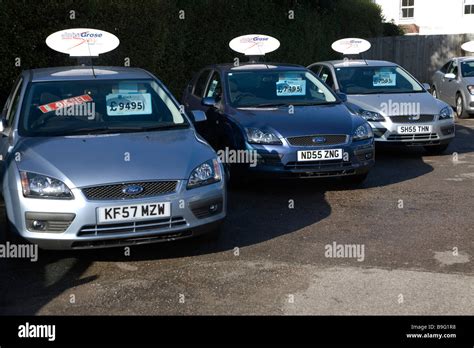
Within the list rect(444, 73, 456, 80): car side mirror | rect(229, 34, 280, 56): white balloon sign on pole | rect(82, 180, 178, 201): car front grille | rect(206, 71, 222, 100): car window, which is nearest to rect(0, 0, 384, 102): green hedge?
rect(229, 34, 280, 56): white balloon sign on pole

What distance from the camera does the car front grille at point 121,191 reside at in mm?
5508

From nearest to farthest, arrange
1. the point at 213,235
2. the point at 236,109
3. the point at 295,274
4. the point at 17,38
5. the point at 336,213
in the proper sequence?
the point at 295,274
the point at 213,235
the point at 336,213
the point at 236,109
the point at 17,38

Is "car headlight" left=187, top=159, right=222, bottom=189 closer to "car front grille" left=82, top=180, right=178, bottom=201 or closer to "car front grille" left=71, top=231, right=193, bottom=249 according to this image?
"car front grille" left=82, top=180, right=178, bottom=201

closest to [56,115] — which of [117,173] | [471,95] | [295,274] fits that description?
[117,173]

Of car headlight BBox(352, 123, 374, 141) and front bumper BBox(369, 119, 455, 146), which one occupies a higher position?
car headlight BBox(352, 123, 374, 141)

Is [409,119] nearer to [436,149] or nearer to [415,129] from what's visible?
[415,129]

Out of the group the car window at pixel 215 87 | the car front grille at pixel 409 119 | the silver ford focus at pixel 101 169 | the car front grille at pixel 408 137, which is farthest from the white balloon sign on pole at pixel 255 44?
the silver ford focus at pixel 101 169

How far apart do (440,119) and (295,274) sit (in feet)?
20.5

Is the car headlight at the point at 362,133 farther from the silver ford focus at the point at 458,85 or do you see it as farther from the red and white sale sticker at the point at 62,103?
the silver ford focus at the point at 458,85

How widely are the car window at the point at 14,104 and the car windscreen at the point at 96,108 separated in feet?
0.63

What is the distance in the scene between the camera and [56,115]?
6.66 metres

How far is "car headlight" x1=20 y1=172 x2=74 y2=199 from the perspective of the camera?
5508 mm

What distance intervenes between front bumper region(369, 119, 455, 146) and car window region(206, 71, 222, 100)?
8.48ft
